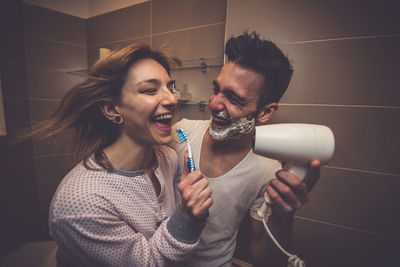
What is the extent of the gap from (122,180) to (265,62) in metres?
0.75

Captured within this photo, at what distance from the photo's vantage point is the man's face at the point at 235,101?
0.74 m

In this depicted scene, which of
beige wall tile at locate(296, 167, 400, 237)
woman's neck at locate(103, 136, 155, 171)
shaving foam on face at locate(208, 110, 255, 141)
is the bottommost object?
beige wall tile at locate(296, 167, 400, 237)

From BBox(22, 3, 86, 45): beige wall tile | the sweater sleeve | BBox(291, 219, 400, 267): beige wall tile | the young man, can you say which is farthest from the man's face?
BBox(22, 3, 86, 45): beige wall tile

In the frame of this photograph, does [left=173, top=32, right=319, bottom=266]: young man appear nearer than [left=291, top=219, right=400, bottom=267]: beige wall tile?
Yes

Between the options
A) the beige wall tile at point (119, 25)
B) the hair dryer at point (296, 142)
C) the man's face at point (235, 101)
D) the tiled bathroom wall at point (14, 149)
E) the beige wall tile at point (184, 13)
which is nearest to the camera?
the hair dryer at point (296, 142)

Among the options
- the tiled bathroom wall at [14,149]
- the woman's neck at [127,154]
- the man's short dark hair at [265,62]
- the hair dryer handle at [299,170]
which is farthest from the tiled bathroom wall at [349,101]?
the tiled bathroom wall at [14,149]

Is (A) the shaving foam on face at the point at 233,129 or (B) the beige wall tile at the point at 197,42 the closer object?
(A) the shaving foam on face at the point at 233,129

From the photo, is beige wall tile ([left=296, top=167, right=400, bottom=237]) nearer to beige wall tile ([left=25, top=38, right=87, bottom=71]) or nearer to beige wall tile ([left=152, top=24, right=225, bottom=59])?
beige wall tile ([left=152, top=24, right=225, bottom=59])

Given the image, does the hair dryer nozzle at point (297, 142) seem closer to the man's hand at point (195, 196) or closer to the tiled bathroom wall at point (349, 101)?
the man's hand at point (195, 196)

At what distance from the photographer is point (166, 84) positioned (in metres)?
0.66

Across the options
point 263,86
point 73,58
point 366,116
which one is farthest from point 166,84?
point 73,58

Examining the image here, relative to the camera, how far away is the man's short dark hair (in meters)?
0.74

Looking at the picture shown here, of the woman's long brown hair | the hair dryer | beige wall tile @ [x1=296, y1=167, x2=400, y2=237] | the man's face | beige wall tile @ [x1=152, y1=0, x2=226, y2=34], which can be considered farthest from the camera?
beige wall tile @ [x1=152, y1=0, x2=226, y2=34]

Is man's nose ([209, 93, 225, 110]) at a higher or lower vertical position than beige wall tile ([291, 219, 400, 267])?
higher
